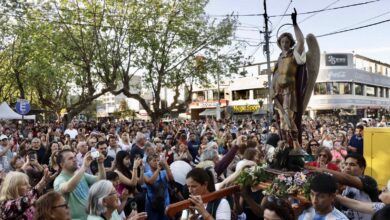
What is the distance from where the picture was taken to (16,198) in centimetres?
370

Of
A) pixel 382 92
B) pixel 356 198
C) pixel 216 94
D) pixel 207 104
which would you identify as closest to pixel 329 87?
pixel 382 92

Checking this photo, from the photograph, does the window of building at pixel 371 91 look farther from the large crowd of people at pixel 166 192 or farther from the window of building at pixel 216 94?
the large crowd of people at pixel 166 192

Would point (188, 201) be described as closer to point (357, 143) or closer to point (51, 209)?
point (51, 209)

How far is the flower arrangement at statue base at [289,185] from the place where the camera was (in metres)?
3.37

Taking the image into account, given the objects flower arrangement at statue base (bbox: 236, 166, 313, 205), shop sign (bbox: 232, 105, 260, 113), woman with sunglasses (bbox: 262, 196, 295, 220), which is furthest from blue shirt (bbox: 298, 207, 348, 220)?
shop sign (bbox: 232, 105, 260, 113)

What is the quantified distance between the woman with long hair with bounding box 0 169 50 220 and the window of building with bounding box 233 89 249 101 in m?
45.9

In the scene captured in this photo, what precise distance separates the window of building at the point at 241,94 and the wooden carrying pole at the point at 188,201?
45.8 meters

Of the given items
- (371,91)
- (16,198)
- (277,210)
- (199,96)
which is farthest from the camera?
(199,96)

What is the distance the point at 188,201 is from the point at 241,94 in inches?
1864

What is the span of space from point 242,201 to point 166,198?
1416 mm

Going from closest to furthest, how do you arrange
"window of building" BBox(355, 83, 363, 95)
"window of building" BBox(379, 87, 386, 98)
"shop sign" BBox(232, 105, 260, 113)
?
"window of building" BBox(355, 83, 363, 95), "shop sign" BBox(232, 105, 260, 113), "window of building" BBox(379, 87, 386, 98)

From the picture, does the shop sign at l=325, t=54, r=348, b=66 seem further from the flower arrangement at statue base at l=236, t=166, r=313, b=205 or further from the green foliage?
the flower arrangement at statue base at l=236, t=166, r=313, b=205

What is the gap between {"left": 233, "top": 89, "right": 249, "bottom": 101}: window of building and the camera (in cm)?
4916

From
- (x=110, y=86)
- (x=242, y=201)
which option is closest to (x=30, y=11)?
(x=110, y=86)
